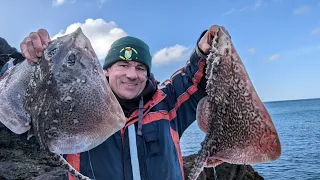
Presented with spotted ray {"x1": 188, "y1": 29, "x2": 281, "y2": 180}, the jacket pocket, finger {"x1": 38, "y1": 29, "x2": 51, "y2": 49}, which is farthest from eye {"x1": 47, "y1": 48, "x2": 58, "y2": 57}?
spotted ray {"x1": 188, "y1": 29, "x2": 281, "y2": 180}

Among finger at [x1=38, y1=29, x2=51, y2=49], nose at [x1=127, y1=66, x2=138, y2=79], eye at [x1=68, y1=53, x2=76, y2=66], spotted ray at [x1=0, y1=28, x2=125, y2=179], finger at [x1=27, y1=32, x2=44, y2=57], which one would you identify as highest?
finger at [x1=38, y1=29, x2=51, y2=49]

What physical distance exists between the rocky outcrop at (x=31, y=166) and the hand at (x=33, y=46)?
4.77 metres

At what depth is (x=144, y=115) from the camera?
12.8 ft

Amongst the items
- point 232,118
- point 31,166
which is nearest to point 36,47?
point 232,118

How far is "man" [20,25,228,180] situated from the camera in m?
3.67

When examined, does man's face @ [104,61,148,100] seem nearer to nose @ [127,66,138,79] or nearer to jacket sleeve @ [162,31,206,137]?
nose @ [127,66,138,79]

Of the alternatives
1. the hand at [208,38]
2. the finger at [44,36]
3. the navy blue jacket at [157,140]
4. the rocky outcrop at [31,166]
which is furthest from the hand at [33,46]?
the rocky outcrop at [31,166]

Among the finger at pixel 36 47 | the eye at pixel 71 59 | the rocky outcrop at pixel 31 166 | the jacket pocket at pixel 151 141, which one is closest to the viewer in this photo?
the eye at pixel 71 59

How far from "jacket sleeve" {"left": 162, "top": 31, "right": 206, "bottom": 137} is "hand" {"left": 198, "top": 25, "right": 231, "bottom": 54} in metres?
0.32

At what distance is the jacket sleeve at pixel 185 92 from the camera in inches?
157

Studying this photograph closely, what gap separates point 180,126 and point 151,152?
0.68 m

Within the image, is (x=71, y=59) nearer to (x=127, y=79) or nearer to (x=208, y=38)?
(x=127, y=79)

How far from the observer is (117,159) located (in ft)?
12.1

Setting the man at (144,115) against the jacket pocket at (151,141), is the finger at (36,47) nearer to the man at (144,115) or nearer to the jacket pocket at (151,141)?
the man at (144,115)
